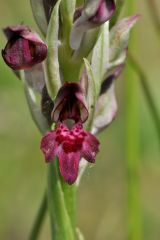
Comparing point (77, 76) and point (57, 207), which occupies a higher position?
point (77, 76)

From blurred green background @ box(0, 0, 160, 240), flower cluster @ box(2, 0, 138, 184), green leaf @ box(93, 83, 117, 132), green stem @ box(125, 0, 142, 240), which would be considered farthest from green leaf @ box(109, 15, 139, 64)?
blurred green background @ box(0, 0, 160, 240)

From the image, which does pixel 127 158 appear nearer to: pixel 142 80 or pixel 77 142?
pixel 142 80

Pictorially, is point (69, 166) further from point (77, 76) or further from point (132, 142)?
point (132, 142)

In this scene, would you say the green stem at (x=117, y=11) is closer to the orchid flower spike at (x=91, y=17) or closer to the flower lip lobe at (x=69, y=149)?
the orchid flower spike at (x=91, y=17)

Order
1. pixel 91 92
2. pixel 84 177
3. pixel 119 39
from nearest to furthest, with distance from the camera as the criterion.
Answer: pixel 91 92
pixel 119 39
pixel 84 177

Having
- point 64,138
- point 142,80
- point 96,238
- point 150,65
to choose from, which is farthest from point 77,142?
point 150,65

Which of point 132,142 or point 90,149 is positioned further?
point 132,142

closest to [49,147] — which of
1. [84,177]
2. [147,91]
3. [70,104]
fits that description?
[70,104]
